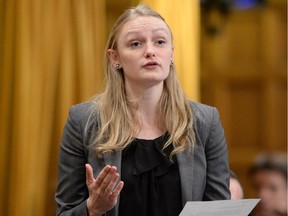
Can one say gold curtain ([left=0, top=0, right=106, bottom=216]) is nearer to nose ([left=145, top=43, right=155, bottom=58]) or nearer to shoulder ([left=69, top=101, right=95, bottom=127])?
shoulder ([left=69, top=101, right=95, bottom=127])

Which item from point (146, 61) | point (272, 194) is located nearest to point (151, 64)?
point (146, 61)

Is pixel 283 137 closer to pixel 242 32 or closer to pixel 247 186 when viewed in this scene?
pixel 247 186

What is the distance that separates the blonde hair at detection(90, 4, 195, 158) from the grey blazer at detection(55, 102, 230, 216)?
0.07ft

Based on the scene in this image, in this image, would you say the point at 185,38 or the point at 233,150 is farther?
the point at 233,150

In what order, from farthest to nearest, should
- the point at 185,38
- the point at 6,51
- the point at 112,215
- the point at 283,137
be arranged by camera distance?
the point at 283,137, the point at 185,38, the point at 6,51, the point at 112,215

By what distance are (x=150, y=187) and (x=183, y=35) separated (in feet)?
3.58

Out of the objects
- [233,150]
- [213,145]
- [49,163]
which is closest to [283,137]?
[233,150]

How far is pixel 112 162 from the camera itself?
4.48ft

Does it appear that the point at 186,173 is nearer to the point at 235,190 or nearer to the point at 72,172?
the point at 72,172

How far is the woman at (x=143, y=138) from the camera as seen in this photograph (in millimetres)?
1367

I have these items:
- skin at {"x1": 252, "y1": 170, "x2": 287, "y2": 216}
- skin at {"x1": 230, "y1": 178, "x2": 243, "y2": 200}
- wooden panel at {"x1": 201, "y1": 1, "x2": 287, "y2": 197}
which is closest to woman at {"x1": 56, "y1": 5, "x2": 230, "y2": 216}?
skin at {"x1": 230, "y1": 178, "x2": 243, "y2": 200}

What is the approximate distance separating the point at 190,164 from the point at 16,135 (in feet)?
3.28

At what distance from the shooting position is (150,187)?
1.37 m

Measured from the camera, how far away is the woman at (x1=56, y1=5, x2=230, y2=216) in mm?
1367
